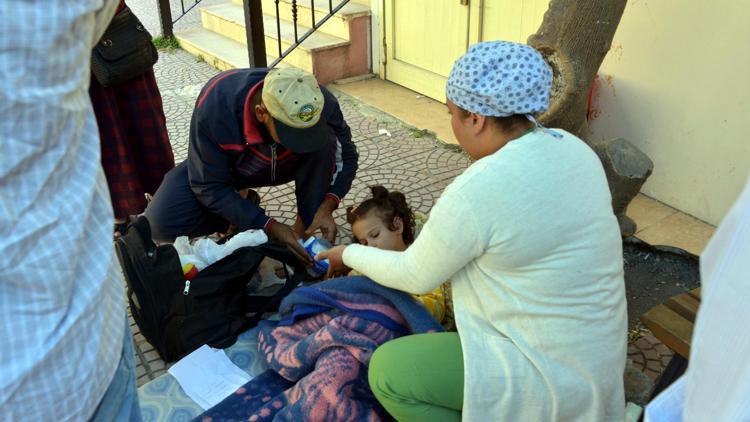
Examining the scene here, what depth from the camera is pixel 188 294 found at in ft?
8.67

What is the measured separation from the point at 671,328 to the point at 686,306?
0.14 meters

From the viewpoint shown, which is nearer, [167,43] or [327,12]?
[327,12]

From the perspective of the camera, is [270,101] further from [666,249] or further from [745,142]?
A: [745,142]

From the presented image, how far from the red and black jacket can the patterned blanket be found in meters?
0.62

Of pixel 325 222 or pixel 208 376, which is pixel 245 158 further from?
pixel 208 376

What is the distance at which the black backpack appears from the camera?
258 cm

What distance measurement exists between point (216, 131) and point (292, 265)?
673 millimetres

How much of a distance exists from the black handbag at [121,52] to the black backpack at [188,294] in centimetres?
74

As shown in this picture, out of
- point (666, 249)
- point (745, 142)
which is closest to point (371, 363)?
point (666, 249)

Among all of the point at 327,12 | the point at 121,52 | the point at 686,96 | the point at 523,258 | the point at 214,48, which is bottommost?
the point at 214,48

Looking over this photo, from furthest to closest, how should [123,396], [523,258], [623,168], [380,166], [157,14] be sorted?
[157,14], [380,166], [623,168], [523,258], [123,396]

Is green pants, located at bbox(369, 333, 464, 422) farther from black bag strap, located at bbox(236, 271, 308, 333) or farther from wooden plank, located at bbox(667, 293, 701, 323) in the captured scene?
black bag strap, located at bbox(236, 271, 308, 333)

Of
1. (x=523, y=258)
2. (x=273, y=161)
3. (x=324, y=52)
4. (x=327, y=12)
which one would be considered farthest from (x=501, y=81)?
(x=327, y=12)

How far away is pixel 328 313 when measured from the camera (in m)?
2.57
